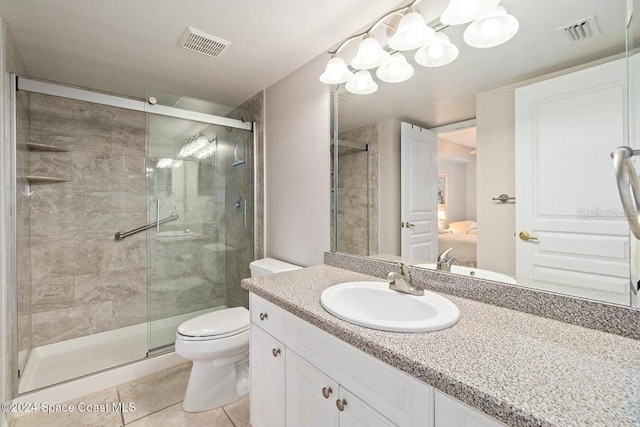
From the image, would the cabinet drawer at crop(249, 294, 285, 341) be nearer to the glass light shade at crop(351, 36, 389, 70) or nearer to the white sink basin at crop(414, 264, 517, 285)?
the white sink basin at crop(414, 264, 517, 285)

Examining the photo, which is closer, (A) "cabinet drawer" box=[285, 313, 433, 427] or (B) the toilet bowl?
(A) "cabinet drawer" box=[285, 313, 433, 427]

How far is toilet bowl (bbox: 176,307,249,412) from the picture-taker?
63.9 inches

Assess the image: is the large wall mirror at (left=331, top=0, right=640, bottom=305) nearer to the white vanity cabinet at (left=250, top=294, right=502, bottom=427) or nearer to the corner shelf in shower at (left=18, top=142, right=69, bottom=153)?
the white vanity cabinet at (left=250, top=294, right=502, bottom=427)

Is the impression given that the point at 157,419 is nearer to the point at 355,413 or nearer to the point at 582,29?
the point at 355,413

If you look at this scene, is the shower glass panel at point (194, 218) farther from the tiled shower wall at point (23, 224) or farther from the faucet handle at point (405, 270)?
the faucet handle at point (405, 270)

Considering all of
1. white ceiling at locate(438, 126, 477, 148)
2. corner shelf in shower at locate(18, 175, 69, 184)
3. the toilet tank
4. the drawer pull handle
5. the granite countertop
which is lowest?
the drawer pull handle

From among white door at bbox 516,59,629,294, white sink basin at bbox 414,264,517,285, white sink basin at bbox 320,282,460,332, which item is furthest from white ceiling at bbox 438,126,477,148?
white sink basin at bbox 320,282,460,332

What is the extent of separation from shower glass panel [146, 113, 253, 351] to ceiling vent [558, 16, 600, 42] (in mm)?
2201

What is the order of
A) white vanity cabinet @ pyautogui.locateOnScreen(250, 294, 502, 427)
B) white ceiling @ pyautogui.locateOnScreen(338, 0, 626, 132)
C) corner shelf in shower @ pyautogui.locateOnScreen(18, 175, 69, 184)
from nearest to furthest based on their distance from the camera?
1. white vanity cabinet @ pyautogui.locateOnScreen(250, 294, 502, 427)
2. white ceiling @ pyautogui.locateOnScreen(338, 0, 626, 132)
3. corner shelf in shower @ pyautogui.locateOnScreen(18, 175, 69, 184)

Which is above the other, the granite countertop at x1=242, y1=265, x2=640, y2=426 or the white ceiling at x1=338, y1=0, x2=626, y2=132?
the white ceiling at x1=338, y1=0, x2=626, y2=132

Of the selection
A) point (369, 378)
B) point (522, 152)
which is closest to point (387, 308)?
point (369, 378)

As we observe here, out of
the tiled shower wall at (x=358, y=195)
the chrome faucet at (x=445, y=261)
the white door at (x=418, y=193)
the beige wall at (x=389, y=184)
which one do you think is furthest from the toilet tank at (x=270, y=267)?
the chrome faucet at (x=445, y=261)

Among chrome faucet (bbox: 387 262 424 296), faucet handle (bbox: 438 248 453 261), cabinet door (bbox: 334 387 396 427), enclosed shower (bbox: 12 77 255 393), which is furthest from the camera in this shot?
enclosed shower (bbox: 12 77 255 393)

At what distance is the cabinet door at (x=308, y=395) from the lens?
2.99ft
